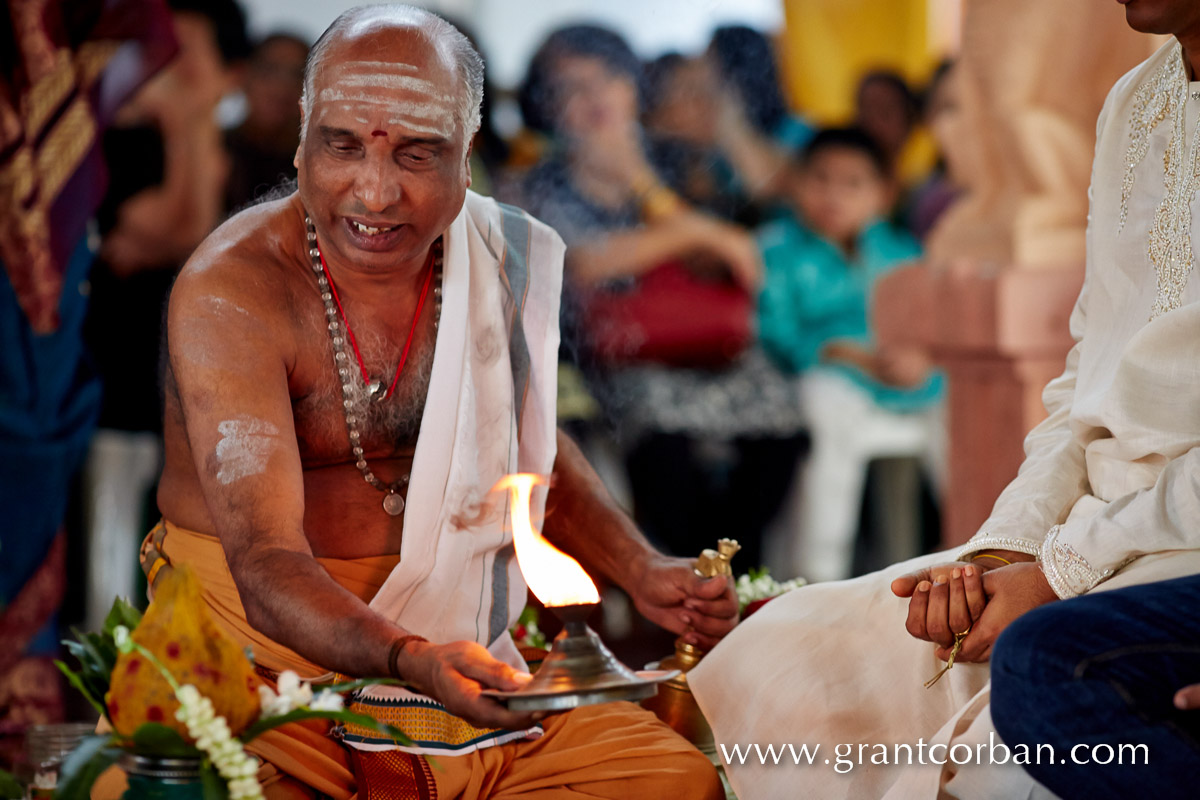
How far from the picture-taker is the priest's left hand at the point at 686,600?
277 cm

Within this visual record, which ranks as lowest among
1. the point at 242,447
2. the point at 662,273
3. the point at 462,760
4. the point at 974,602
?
the point at 462,760

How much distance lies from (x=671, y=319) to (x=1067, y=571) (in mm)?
3630

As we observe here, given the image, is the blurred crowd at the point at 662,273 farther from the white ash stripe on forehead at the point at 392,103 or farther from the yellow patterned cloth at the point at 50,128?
the white ash stripe on forehead at the point at 392,103

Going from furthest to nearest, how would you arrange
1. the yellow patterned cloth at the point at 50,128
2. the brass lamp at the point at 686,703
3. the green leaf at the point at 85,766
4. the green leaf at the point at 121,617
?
1. the yellow patterned cloth at the point at 50,128
2. the brass lamp at the point at 686,703
3. the green leaf at the point at 121,617
4. the green leaf at the point at 85,766

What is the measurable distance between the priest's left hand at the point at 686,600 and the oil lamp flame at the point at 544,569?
745mm

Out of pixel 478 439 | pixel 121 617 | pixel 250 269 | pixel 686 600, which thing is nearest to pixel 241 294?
pixel 250 269

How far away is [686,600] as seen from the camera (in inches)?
110

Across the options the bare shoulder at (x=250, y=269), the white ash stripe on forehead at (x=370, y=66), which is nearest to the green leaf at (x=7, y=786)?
the bare shoulder at (x=250, y=269)

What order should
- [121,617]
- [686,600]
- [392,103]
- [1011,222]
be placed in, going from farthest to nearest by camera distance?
[1011,222] → [686,600] → [392,103] → [121,617]

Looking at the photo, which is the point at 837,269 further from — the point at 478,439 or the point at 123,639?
the point at 123,639

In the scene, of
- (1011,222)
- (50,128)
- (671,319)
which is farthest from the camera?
(671,319)

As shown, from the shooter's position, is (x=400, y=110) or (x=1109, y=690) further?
(x=400, y=110)

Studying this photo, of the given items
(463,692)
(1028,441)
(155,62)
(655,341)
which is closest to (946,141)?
(655,341)

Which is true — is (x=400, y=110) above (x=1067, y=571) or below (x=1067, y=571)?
above
